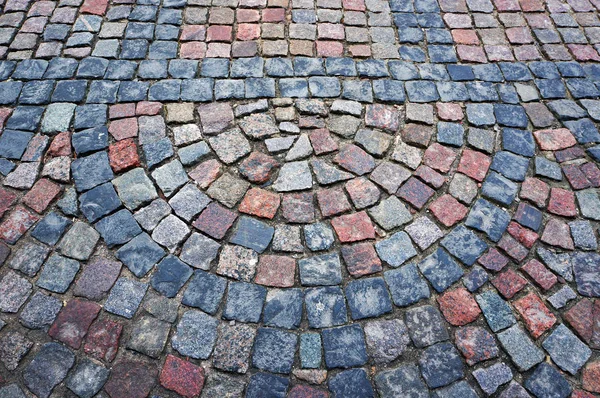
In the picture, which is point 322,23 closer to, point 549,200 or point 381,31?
point 381,31

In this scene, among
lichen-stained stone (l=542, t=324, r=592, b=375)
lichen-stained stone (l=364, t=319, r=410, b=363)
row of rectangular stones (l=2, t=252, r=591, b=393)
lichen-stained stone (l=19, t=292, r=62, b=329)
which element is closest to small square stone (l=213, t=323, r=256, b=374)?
row of rectangular stones (l=2, t=252, r=591, b=393)

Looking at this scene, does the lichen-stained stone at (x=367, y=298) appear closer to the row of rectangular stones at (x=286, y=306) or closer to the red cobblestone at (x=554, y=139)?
the row of rectangular stones at (x=286, y=306)

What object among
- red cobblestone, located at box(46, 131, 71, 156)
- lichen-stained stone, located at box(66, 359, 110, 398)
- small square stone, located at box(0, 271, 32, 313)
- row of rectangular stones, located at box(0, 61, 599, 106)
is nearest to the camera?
lichen-stained stone, located at box(66, 359, 110, 398)

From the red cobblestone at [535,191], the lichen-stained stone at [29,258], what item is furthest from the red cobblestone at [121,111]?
the red cobblestone at [535,191]

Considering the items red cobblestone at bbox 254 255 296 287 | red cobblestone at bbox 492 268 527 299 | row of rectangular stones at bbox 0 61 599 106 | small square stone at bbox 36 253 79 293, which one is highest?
row of rectangular stones at bbox 0 61 599 106

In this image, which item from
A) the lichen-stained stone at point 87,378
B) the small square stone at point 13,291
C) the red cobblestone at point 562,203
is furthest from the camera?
the red cobblestone at point 562,203

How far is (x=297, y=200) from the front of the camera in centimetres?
298

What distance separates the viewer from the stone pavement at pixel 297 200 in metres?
2.44

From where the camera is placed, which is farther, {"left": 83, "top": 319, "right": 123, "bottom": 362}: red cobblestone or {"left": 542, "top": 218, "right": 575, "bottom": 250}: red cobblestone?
{"left": 542, "top": 218, "right": 575, "bottom": 250}: red cobblestone

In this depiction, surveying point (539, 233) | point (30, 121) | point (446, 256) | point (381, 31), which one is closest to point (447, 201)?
point (446, 256)

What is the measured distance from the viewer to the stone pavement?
2441 mm

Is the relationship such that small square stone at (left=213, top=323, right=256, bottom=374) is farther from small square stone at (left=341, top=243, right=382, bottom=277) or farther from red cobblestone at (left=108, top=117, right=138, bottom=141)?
red cobblestone at (left=108, top=117, right=138, bottom=141)

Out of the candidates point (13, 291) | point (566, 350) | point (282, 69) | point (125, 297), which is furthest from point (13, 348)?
point (566, 350)

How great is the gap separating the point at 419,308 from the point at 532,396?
71 cm
